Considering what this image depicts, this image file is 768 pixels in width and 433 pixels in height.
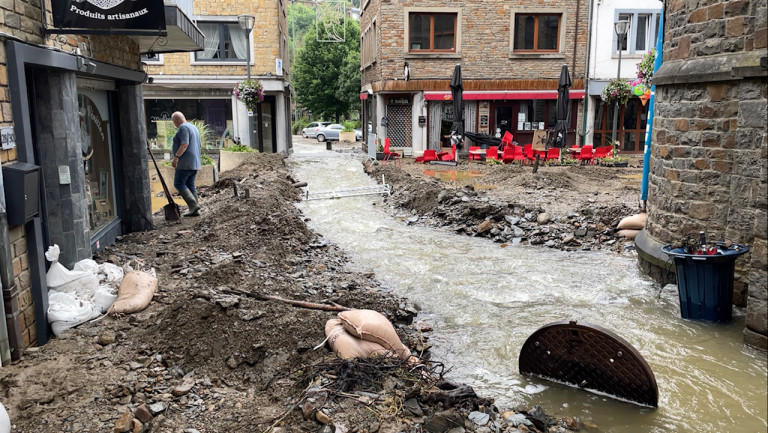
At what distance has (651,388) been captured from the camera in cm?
485

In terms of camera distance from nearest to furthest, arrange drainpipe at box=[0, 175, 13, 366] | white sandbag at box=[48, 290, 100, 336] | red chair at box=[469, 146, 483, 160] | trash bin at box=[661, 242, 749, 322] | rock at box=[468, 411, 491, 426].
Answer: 1. rock at box=[468, 411, 491, 426]
2. drainpipe at box=[0, 175, 13, 366]
3. white sandbag at box=[48, 290, 100, 336]
4. trash bin at box=[661, 242, 749, 322]
5. red chair at box=[469, 146, 483, 160]

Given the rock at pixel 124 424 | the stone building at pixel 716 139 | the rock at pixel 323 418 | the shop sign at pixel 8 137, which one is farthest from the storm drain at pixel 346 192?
the rock at pixel 323 418

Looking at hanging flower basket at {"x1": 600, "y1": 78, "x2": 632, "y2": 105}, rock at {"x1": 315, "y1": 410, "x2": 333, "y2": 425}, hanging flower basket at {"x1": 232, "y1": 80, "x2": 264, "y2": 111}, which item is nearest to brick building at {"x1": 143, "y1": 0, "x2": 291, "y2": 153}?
hanging flower basket at {"x1": 232, "y1": 80, "x2": 264, "y2": 111}

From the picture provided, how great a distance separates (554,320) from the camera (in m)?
7.05

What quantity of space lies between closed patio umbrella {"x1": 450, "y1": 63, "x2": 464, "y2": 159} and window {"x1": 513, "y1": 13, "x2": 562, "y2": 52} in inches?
173

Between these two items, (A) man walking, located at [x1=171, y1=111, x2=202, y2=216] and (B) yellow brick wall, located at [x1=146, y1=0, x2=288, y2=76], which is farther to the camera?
(B) yellow brick wall, located at [x1=146, y1=0, x2=288, y2=76]

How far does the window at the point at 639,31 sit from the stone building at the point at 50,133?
2125 cm

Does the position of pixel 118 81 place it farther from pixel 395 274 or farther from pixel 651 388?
pixel 651 388

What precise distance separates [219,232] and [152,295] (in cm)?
363

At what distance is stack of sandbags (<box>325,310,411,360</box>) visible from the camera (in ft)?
17.0

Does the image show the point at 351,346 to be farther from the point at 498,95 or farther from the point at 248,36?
the point at 498,95

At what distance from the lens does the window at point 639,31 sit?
25.3 metres

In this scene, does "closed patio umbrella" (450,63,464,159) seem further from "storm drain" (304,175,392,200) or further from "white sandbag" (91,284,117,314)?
"white sandbag" (91,284,117,314)

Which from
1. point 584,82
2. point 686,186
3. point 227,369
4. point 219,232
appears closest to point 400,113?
point 584,82
